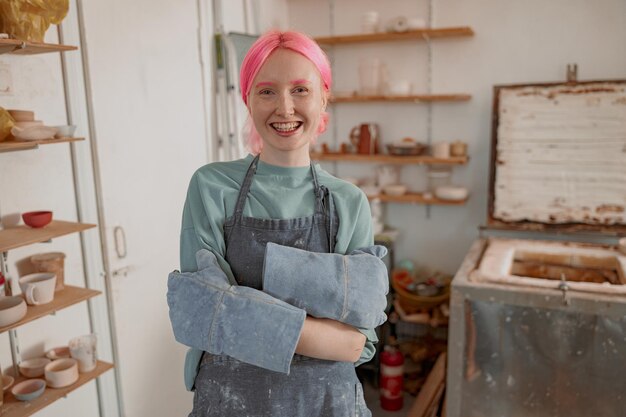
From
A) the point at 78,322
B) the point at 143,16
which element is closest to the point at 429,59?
the point at 143,16

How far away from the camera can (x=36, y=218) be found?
1853mm

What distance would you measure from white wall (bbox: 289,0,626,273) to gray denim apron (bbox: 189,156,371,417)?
254cm

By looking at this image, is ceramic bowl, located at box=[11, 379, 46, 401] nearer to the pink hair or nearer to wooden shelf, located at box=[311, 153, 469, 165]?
the pink hair

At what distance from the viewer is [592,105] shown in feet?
9.71

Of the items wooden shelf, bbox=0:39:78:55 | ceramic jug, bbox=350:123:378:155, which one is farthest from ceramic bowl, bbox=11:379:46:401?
ceramic jug, bbox=350:123:378:155

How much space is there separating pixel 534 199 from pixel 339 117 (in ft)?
4.78

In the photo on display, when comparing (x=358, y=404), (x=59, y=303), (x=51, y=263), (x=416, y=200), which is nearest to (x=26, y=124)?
(x=51, y=263)

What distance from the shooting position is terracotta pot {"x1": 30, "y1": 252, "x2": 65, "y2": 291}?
1956mm

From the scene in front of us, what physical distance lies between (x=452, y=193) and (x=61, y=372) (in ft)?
7.80

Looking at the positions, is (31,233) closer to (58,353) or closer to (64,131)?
(64,131)

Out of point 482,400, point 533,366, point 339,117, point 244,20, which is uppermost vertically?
point 244,20

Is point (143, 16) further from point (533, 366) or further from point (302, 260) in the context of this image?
point (533, 366)

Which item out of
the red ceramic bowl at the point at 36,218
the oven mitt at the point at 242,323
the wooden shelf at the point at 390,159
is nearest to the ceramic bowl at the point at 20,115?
the red ceramic bowl at the point at 36,218

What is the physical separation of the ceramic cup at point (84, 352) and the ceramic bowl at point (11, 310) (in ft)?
1.11
